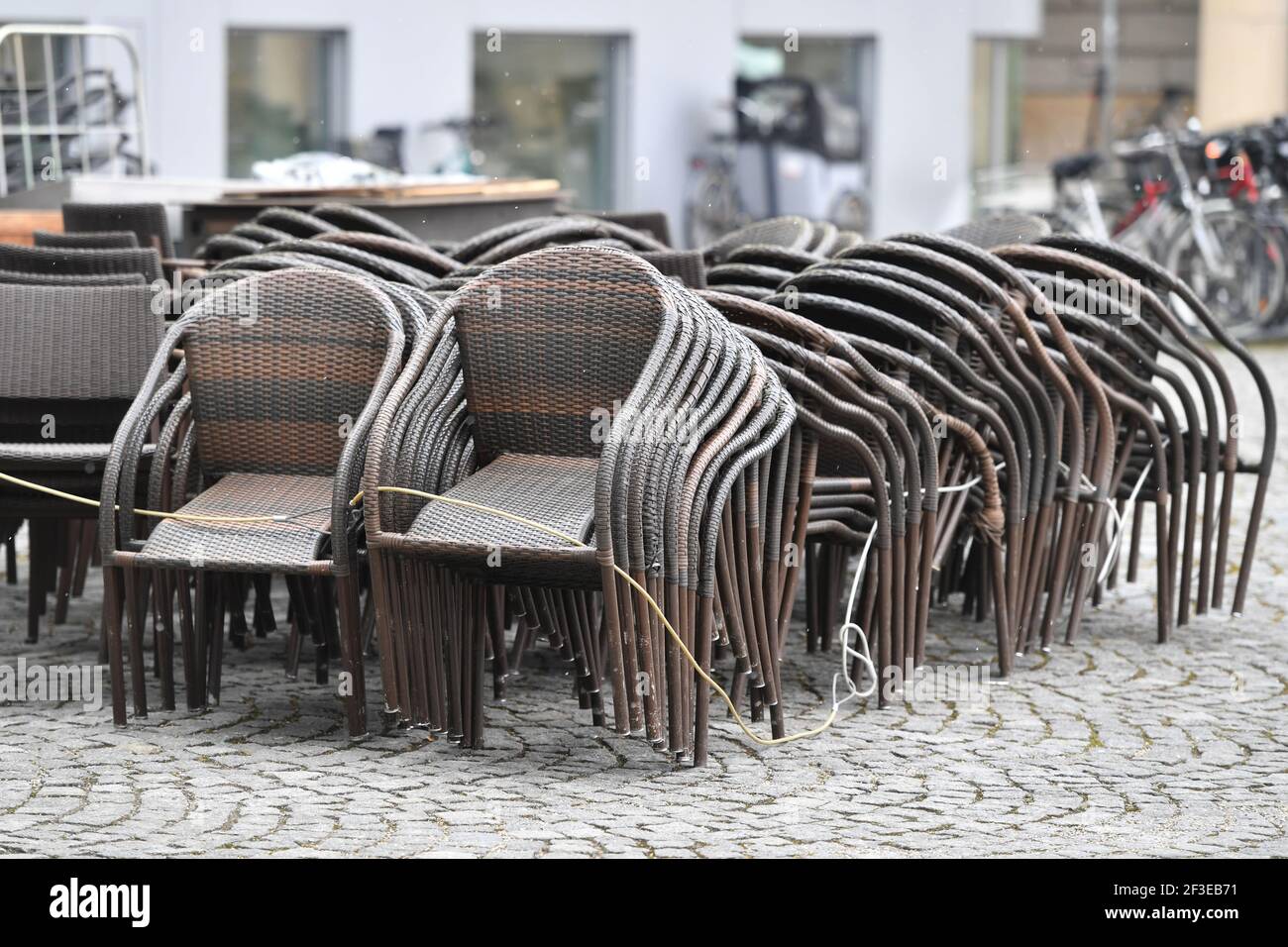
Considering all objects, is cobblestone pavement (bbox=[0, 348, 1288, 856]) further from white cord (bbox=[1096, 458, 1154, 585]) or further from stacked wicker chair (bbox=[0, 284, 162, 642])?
stacked wicker chair (bbox=[0, 284, 162, 642])

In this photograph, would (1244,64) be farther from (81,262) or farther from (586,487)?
(586,487)

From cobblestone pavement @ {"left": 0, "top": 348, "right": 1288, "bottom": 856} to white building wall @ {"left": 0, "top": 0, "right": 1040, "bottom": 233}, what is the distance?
13.8 meters

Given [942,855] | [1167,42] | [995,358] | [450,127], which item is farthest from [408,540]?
[1167,42]

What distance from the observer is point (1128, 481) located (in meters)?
6.62

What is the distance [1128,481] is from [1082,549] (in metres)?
0.45

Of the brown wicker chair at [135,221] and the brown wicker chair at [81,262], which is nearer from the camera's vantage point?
the brown wicker chair at [81,262]

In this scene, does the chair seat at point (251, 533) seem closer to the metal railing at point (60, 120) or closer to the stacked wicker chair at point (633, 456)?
the stacked wicker chair at point (633, 456)

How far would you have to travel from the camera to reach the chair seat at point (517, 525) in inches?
185

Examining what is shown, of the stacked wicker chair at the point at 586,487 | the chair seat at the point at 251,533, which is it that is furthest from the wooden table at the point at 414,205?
the stacked wicker chair at the point at 586,487

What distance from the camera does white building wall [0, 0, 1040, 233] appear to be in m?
19.0

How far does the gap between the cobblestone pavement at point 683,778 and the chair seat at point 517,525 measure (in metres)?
0.49

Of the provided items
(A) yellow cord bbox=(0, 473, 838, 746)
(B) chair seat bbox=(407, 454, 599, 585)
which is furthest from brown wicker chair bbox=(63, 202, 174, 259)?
(B) chair seat bbox=(407, 454, 599, 585)

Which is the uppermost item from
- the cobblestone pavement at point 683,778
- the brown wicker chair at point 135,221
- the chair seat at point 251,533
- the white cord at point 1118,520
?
the brown wicker chair at point 135,221
